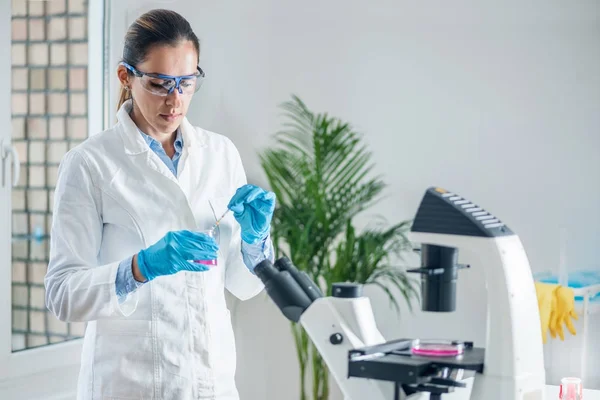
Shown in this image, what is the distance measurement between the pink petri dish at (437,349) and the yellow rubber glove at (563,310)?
1.70m

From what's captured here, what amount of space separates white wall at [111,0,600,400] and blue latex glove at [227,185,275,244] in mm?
1776

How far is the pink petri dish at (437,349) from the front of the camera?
1221mm

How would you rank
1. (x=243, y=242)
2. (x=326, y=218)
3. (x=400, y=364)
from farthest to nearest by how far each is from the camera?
(x=326, y=218), (x=243, y=242), (x=400, y=364)

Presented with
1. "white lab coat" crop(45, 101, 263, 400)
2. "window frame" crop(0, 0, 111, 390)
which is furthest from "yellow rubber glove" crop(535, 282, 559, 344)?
"window frame" crop(0, 0, 111, 390)

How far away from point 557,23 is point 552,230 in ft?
2.77

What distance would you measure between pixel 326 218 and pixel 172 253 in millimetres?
1727

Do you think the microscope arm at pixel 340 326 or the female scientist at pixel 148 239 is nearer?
the microscope arm at pixel 340 326

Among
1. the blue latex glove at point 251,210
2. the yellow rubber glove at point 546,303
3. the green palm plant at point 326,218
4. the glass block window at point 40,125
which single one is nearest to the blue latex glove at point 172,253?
the blue latex glove at point 251,210

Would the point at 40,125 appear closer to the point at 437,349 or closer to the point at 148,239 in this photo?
the point at 148,239

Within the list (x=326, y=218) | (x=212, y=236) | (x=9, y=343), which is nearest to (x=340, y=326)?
(x=212, y=236)

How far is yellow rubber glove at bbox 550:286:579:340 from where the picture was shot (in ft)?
9.27

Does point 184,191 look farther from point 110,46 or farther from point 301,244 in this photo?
point 110,46

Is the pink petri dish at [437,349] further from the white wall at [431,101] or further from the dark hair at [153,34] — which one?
the white wall at [431,101]

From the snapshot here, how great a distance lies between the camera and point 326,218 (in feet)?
10.3
